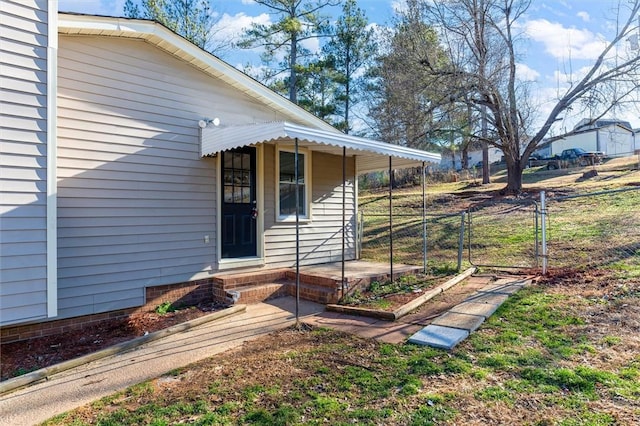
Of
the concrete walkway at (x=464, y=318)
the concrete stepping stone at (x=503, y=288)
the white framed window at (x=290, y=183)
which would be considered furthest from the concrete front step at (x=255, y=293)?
the concrete stepping stone at (x=503, y=288)

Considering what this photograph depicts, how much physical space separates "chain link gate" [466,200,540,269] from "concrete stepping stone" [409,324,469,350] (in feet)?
12.6

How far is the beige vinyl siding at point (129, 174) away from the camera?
4.97 m

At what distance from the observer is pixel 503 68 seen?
508 inches

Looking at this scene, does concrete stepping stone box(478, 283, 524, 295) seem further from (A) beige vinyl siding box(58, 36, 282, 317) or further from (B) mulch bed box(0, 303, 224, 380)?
(A) beige vinyl siding box(58, 36, 282, 317)

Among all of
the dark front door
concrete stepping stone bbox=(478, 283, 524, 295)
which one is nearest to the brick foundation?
the dark front door

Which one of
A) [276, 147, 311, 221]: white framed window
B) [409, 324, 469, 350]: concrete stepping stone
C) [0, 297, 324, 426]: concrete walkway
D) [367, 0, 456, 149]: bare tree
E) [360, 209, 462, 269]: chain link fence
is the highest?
[367, 0, 456, 149]: bare tree

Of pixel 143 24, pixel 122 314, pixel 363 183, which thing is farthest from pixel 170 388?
pixel 363 183

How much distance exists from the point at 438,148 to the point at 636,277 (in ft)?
57.2

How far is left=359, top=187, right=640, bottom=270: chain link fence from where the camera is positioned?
24.7 feet

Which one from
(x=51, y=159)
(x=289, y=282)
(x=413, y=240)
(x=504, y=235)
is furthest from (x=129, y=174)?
(x=504, y=235)

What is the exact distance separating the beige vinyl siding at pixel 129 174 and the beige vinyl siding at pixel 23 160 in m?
1.08

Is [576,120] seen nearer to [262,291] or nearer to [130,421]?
[262,291]

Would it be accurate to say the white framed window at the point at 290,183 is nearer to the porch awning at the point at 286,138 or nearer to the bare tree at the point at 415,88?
the porch awning at the point at 286,138

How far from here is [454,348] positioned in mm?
3918
